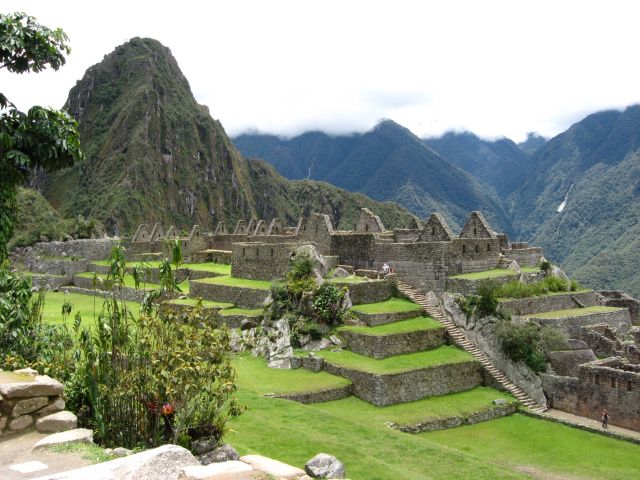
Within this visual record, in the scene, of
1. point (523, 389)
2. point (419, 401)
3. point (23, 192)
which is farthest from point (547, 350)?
point (23, 192)

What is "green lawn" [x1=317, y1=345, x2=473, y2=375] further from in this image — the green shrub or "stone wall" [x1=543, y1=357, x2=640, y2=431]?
"stone wall" [x1=543, y1=357, x2=640, y2=431]

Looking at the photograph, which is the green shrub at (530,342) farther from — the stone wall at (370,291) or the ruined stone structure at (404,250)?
the stone wall at (370,291)

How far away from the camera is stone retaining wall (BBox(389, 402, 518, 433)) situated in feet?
49.1

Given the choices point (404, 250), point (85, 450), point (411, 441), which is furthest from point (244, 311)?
point (85, 450)

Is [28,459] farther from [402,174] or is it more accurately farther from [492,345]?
[402,174]

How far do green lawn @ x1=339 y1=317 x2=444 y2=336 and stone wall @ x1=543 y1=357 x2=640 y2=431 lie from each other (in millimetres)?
3937

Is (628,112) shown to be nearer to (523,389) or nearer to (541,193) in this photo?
(541,193)

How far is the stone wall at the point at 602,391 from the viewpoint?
16.5m

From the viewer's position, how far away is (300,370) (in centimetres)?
1823

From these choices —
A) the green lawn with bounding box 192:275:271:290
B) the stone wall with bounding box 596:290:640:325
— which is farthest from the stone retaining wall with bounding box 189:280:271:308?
the stone wall with bounding box 596:290:640:325

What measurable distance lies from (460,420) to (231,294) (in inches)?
428

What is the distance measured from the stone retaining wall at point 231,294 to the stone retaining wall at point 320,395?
6.21 metres

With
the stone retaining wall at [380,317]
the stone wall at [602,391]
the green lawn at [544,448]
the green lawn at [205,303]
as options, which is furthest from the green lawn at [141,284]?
the stone wall at [602,391]

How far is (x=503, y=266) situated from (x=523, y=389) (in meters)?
6.17
